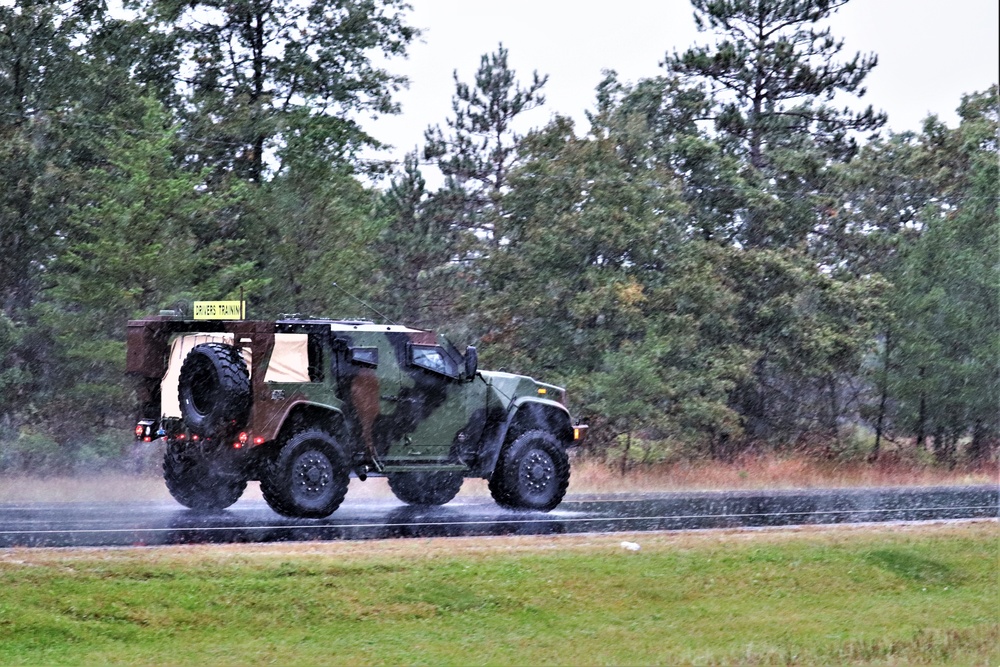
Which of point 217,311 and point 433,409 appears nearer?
point 217,311

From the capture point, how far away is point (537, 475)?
1727 cm

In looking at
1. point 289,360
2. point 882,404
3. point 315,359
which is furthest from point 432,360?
point 882,404

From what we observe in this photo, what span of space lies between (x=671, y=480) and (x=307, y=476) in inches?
411

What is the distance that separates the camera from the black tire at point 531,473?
17.0 m

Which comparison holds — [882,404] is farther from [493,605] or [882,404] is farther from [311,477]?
[493,605]

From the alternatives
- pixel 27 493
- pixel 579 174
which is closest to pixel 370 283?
pixel 579 174

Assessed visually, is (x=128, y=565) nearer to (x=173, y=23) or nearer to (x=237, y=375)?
(x=237, y=375)

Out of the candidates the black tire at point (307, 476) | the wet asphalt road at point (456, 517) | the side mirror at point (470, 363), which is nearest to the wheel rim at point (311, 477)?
the black tire at point (307, 476)

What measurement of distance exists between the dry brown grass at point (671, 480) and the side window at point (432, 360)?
177 inches

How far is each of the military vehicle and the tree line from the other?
7.17 m

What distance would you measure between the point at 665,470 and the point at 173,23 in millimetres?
15464

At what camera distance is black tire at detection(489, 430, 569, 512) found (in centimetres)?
1702

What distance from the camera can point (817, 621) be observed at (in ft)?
41.9

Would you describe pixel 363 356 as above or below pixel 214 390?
above
